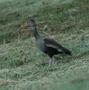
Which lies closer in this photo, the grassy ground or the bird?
the grassy ground

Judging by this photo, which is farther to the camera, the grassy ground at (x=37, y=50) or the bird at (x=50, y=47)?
the bird at (x=50, y=47)

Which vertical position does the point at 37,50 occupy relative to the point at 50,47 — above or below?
below

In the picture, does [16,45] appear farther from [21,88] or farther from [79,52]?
[21,88]

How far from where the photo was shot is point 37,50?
2130cm

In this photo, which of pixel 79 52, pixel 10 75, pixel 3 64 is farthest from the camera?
pixel 3 64

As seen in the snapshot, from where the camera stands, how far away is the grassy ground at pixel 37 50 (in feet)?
50.7

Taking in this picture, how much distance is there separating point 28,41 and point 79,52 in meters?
5.92

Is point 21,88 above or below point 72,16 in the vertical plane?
above

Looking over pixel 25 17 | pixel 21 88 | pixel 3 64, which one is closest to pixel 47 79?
pixel 21 88

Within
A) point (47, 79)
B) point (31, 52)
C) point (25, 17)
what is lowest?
point (25, 17)

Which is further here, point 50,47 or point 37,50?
point 37,50

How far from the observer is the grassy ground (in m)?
15.5

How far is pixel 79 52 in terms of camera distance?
749 inches

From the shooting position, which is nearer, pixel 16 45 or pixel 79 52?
pixel 79 52
